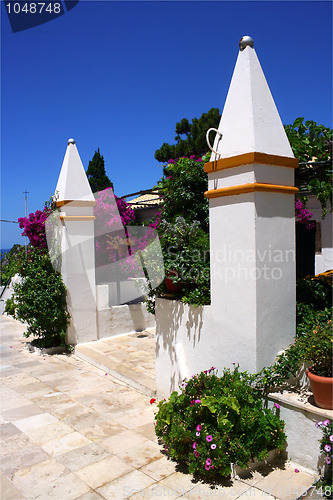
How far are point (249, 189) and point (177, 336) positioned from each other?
1.93 m

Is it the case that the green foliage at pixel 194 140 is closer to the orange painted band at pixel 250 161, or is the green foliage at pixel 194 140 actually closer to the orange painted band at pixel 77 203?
the orange painted band at pixel 77 203

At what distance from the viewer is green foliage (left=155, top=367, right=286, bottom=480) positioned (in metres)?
2.96

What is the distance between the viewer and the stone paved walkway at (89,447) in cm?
293

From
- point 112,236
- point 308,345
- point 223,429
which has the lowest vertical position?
point 223,429

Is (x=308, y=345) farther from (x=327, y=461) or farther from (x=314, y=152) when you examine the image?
(x=314, y=152)

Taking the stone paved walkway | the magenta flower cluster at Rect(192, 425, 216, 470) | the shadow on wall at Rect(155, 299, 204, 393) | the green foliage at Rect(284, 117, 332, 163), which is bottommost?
the stone paved walkway

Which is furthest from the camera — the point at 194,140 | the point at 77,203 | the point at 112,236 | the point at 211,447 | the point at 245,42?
the point at 194,140

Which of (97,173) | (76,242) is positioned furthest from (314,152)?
(97,173)

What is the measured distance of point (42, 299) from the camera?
266 inches

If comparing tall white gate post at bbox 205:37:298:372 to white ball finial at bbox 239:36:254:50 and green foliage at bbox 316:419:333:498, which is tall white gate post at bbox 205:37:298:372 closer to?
white ball finial at bbox 239:36:254:50

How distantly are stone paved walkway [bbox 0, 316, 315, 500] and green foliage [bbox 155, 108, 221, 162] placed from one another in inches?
421

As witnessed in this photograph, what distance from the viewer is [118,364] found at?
5945mm

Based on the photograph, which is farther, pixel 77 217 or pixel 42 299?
pixel 77 217

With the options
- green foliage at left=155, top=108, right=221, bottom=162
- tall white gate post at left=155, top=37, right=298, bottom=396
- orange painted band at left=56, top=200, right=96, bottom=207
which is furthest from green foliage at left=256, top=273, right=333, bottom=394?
green foliage at left=155, top=108, right=221, bottom=162
